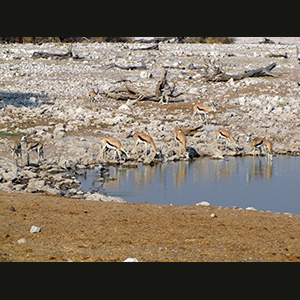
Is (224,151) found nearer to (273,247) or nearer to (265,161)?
(265,161)

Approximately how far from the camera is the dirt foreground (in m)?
6.81

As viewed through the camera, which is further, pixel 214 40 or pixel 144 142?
pixel 214 40

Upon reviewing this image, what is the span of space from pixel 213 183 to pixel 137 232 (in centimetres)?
612

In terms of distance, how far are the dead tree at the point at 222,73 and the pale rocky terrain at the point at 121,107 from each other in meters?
0.38

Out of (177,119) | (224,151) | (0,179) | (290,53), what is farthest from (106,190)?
(290,53)

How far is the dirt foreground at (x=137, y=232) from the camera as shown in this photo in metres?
6.81

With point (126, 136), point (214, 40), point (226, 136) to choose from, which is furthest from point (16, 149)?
point (214, 40)

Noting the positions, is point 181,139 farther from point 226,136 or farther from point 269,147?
point 269,147

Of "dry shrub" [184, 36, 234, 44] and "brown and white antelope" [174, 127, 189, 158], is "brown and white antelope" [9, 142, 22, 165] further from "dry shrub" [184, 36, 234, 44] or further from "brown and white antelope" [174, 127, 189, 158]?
"dry shrub" [184, 36, 234, 44]

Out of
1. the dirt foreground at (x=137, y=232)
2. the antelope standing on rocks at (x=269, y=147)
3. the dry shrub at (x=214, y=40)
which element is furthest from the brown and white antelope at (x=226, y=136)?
the dry shrub at (x=214, y=40)

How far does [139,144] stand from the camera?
55.2 feet

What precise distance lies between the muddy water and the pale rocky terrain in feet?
2.58

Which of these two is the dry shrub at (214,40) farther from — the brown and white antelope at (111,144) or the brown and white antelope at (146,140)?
the brown and white antelope at (111,144)

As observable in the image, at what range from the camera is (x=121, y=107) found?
2036 centimetres
